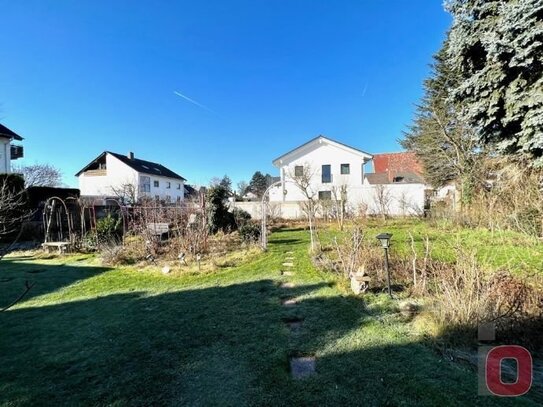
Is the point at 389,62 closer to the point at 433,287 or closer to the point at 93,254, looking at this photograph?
the point at 433,287

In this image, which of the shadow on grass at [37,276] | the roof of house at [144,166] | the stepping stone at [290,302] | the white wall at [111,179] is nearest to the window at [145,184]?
the white wall at [111,179]

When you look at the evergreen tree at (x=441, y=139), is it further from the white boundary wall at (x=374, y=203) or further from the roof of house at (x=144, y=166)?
the roof of house at (x=144, y=166)

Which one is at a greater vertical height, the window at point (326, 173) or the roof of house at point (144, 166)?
the roof of house at point (144, 166)

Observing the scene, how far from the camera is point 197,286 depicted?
6.48 meters

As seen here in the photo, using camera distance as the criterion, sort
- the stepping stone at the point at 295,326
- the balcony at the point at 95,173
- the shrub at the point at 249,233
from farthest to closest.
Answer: the balcony at the point at 95,173, the shrub at the point at 249,233, the stepping stone at the point at 295,326

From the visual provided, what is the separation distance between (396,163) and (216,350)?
35149mm

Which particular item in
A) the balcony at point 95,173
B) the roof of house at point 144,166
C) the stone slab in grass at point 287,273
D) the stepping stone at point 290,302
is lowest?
the stepping stone at point 290,302

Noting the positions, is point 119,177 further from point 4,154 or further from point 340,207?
point 340,207

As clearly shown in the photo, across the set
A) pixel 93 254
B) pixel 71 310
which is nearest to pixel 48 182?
pixel 93 254

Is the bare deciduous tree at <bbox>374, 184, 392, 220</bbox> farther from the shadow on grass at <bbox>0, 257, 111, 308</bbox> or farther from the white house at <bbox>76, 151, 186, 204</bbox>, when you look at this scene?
the white house at <bbox>76, 151, 186, 204</bbox>

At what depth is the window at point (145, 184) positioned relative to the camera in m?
31.1

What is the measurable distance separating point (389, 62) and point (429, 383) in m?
14.0

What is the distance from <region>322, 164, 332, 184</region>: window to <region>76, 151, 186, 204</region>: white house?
13.4m

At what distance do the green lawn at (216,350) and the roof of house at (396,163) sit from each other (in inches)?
1176
